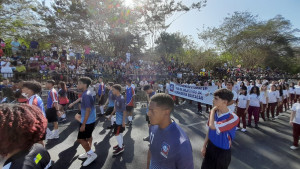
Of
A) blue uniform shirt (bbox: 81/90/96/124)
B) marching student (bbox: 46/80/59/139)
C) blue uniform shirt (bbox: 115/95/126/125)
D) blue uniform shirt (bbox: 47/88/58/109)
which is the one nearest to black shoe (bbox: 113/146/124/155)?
blue uniform shirt (bbox: 115/95/126/125)

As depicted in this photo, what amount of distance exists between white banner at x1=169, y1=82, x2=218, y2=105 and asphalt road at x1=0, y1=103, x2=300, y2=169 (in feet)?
5.18

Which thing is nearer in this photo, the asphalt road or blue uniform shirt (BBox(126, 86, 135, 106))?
the asphalt road

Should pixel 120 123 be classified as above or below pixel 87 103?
below

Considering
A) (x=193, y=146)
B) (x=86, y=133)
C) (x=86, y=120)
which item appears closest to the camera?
(x=86, y=120)

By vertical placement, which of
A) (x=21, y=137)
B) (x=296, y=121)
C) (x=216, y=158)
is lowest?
(x=296, y=121)

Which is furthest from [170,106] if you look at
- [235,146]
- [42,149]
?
[235,146]

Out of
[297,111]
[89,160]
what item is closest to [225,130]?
[89,160]

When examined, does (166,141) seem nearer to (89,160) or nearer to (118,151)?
(89,160)

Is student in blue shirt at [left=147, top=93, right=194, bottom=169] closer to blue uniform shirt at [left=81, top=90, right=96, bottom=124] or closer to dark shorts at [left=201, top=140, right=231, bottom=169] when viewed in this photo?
dark shorts at [left=201, top=140, right=231, bottom=169]

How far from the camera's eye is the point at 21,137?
1.31 m

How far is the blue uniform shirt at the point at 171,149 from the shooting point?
5.40 feet

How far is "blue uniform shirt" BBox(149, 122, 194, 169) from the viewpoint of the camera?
1646 millimetres

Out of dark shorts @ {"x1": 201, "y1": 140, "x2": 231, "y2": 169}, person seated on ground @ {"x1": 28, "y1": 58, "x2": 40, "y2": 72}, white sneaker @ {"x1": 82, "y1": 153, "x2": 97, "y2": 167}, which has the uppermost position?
person seated on ground @ {"x1": 28, "y1": 58, "x2": 40, "y2": 72}

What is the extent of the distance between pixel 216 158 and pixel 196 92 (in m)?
6.46
